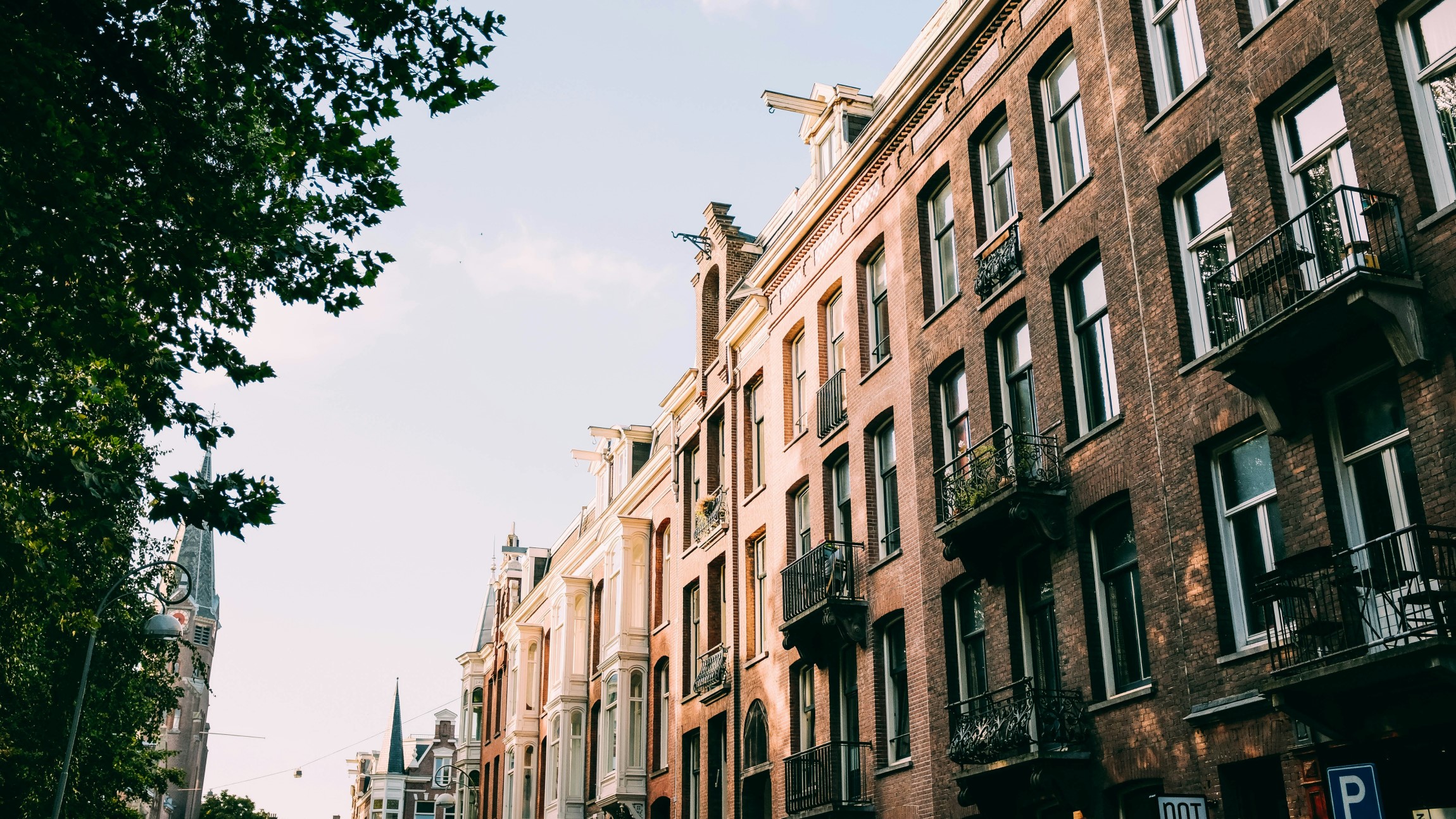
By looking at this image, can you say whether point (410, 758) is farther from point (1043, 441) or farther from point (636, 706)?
point (1043, 441)

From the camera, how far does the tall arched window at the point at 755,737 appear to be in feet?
91.7

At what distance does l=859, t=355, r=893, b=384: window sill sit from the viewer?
79.3 feet

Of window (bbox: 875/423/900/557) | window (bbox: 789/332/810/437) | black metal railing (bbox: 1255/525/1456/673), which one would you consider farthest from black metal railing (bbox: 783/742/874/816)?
black metal railing (bbox: 1255/525/1456/673)

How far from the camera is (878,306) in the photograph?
25484 mm

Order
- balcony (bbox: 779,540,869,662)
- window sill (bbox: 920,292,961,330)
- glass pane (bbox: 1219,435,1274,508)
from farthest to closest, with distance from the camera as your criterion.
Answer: balcony (bbox: 779,540,869,662)
window sill (bbox: 920,292,961,330)
glass pane (bbox: 1219,435,1274,508)

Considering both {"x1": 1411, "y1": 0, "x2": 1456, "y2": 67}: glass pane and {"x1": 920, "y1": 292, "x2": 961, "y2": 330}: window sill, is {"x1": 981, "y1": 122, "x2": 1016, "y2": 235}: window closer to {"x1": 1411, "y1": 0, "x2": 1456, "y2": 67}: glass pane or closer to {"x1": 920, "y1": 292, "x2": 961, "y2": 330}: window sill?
{"x1": 920, "y1": 292, "x2": 961, "y2": 330}: window sill

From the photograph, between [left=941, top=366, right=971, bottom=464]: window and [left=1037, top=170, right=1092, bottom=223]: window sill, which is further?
[left=941, top=366, right=971, bottom=464]: window

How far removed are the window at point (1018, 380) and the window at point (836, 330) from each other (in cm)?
665

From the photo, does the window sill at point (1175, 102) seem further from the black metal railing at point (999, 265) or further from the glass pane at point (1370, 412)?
the glass pane at point (1370, 412)

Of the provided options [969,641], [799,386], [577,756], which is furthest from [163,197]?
[577,756]

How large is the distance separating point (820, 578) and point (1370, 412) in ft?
42.6

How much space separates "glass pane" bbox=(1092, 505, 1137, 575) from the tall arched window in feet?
40.2

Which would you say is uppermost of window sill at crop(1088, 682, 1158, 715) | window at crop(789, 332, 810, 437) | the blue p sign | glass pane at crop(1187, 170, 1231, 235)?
window at crop(789, 332, 810, 437)

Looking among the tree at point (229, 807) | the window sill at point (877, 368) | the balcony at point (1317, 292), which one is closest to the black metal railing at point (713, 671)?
the window sill at point (877, 368)
